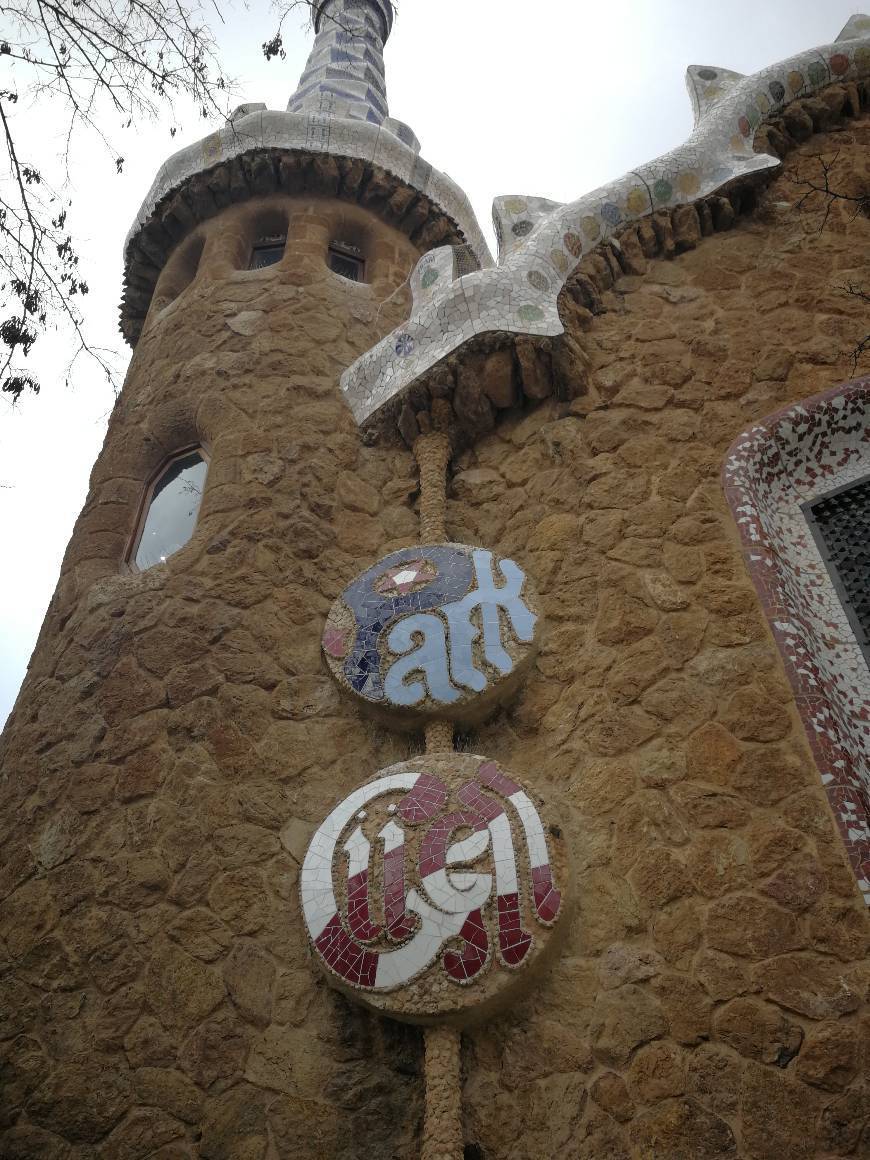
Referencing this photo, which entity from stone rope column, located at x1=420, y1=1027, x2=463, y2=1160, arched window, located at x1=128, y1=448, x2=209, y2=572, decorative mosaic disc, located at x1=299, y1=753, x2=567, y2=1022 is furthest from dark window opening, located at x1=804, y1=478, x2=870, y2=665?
arched window, located at x1=128, y1=448, x2=209, y2=572

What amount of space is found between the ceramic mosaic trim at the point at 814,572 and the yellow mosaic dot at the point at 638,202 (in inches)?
→ 60.4

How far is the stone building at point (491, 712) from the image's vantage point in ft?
8.45

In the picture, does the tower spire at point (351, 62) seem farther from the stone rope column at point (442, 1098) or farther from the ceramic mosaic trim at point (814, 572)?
the stone rope column at point (442, 1098)

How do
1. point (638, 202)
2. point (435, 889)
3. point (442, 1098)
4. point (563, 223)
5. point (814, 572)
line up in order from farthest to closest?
1. point (638, 202)
2. point (563, 223)
3. point (814, 572)
4. point (435, 889)
5. point (442, 1098)

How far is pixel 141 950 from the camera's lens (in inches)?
119

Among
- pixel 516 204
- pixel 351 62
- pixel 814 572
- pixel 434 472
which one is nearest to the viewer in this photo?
pixel 814 572

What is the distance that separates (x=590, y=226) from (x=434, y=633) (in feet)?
7.62

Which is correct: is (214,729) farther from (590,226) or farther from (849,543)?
(590,226)

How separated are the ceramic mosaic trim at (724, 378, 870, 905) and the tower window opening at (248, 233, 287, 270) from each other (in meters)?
3.76

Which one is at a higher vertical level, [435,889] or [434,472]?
[434,472]

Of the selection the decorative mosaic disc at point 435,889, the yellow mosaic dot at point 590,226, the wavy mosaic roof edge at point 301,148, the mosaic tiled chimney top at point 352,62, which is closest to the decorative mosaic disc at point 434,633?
the decorative mosaic disc at point 435,889

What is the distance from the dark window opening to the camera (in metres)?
3.25

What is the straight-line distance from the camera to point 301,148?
20.3 feet

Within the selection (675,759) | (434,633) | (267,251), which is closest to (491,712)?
(434,633)
